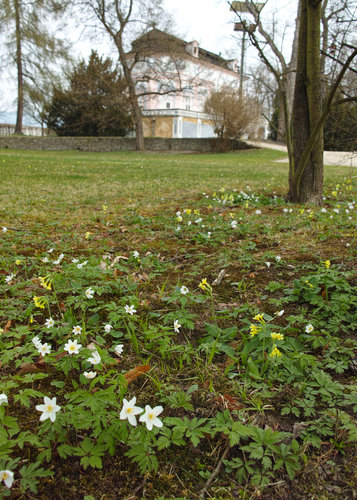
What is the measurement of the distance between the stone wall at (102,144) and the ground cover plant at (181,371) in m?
25.0

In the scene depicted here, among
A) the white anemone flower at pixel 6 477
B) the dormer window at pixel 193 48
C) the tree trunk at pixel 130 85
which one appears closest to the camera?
the white anemone flower at pixel 6 477

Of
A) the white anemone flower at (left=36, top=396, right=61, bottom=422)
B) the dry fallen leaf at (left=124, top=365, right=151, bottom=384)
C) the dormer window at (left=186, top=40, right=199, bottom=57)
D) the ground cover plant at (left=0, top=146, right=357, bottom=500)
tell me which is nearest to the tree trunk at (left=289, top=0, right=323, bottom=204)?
the ground cover plant at (left=0, top=146, right=357, bottom=500)

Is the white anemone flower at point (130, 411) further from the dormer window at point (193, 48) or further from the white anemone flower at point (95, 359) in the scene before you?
the dormer window at point (193, 48)

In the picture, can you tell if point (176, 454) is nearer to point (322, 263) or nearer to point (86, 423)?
point (86, 423)

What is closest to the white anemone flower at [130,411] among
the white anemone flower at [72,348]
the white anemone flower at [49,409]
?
the white anemone flower at [49,409]

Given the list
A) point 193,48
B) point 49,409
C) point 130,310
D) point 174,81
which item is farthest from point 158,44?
point 193,48

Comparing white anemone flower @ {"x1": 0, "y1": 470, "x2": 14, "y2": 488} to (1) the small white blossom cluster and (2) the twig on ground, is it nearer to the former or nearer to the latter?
(1) the small white blossom cluster

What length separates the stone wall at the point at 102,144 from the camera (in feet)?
90.0

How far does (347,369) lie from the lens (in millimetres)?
1616

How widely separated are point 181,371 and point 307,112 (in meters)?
4.11

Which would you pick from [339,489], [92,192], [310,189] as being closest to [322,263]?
[339,489]

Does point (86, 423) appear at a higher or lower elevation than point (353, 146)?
lower

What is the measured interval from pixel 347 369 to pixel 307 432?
45cm

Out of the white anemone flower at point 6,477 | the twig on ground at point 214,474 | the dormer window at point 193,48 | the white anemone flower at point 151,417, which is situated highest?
the dormer window at point 193,48
